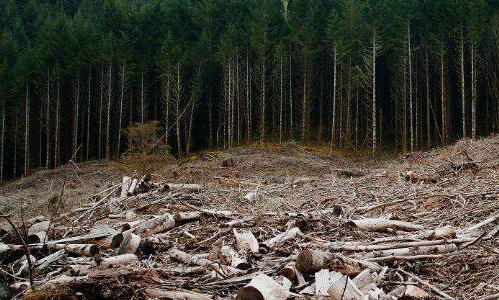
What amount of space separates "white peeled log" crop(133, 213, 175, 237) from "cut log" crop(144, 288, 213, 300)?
232 cm

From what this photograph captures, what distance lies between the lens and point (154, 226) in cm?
637

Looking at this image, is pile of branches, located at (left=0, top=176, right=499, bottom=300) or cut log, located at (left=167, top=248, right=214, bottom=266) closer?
pile of branches, located at (left=0, top=176, right=499, bottom=300)

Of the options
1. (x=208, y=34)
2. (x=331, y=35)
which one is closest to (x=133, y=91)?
(x=208, y=34)

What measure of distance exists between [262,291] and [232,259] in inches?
53.3

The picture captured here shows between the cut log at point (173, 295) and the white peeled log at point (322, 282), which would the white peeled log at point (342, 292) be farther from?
the cut log at point (173, 295)

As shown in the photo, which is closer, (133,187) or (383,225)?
(383,225)

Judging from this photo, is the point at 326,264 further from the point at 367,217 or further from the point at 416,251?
the point at 367,217

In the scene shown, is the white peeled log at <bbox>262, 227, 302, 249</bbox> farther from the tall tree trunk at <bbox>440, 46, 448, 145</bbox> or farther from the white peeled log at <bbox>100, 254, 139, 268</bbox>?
the tall tree trunk at <bbox>440, 46, 448, 145</bbox>

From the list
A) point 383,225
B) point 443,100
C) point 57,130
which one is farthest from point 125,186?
point 57,130

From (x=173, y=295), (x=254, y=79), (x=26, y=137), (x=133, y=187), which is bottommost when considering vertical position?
Result: (x=173, y=295)

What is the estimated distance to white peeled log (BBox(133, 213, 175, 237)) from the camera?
6.12 m

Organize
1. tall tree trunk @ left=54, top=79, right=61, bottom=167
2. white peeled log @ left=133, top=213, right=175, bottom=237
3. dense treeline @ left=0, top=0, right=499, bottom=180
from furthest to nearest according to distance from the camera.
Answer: tall tree trunk @ left=54, top=79, right=61, bottom=167, dense treeline @ left=0, top=0, right=499, bottom=180, white peeled log @ left=133, top=213, right=175, bottom=237

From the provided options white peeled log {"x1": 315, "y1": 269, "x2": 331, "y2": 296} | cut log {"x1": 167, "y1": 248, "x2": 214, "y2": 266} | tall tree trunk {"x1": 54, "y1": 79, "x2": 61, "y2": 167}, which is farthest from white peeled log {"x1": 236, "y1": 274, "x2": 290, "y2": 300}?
tall tree trunk {"x1": 54, "y1": 79, "x2": 61, "y2": 167}

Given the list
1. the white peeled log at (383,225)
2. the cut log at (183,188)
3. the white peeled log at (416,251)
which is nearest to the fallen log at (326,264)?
the white peeled log at (416,251)
